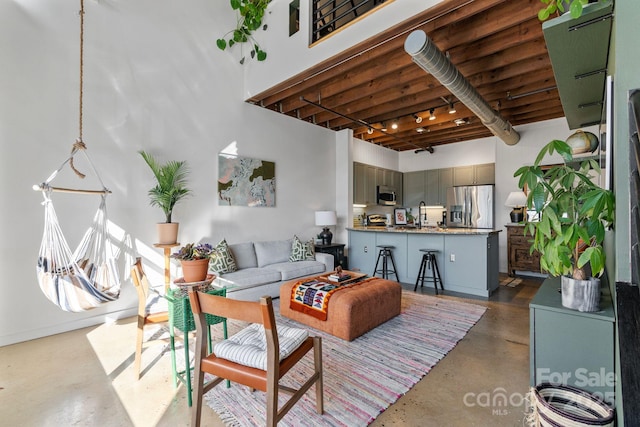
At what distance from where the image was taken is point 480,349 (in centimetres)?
262

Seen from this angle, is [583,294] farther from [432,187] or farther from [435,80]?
[432,187]

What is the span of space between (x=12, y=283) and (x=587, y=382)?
4.63 m

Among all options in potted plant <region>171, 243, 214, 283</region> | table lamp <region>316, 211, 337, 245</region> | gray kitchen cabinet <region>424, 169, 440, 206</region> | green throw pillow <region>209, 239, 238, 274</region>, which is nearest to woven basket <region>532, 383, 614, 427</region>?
potted plant <region>171, 243, 214, 283</region>

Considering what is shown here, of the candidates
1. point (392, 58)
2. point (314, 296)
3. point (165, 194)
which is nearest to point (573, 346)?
point (314, 296)

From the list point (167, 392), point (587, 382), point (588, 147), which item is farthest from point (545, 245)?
point (167, 392)

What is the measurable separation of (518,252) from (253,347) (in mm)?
5746

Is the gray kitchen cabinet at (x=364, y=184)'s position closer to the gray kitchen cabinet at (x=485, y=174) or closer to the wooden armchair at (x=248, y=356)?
the gray kitchen cabinet at (x=485, y=174)

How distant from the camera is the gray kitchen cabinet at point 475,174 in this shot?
6.68 m

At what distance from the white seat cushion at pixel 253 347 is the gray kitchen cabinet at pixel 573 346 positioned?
1.37 m

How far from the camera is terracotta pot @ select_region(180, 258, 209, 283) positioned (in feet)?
7.27

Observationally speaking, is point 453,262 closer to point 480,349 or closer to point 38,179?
point 480,349

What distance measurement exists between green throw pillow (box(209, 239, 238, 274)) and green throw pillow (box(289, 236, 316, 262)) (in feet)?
3.55

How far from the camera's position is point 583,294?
1.57 m

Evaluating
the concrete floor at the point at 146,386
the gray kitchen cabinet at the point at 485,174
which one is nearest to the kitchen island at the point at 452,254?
the concrete floor at the point at 146,386
